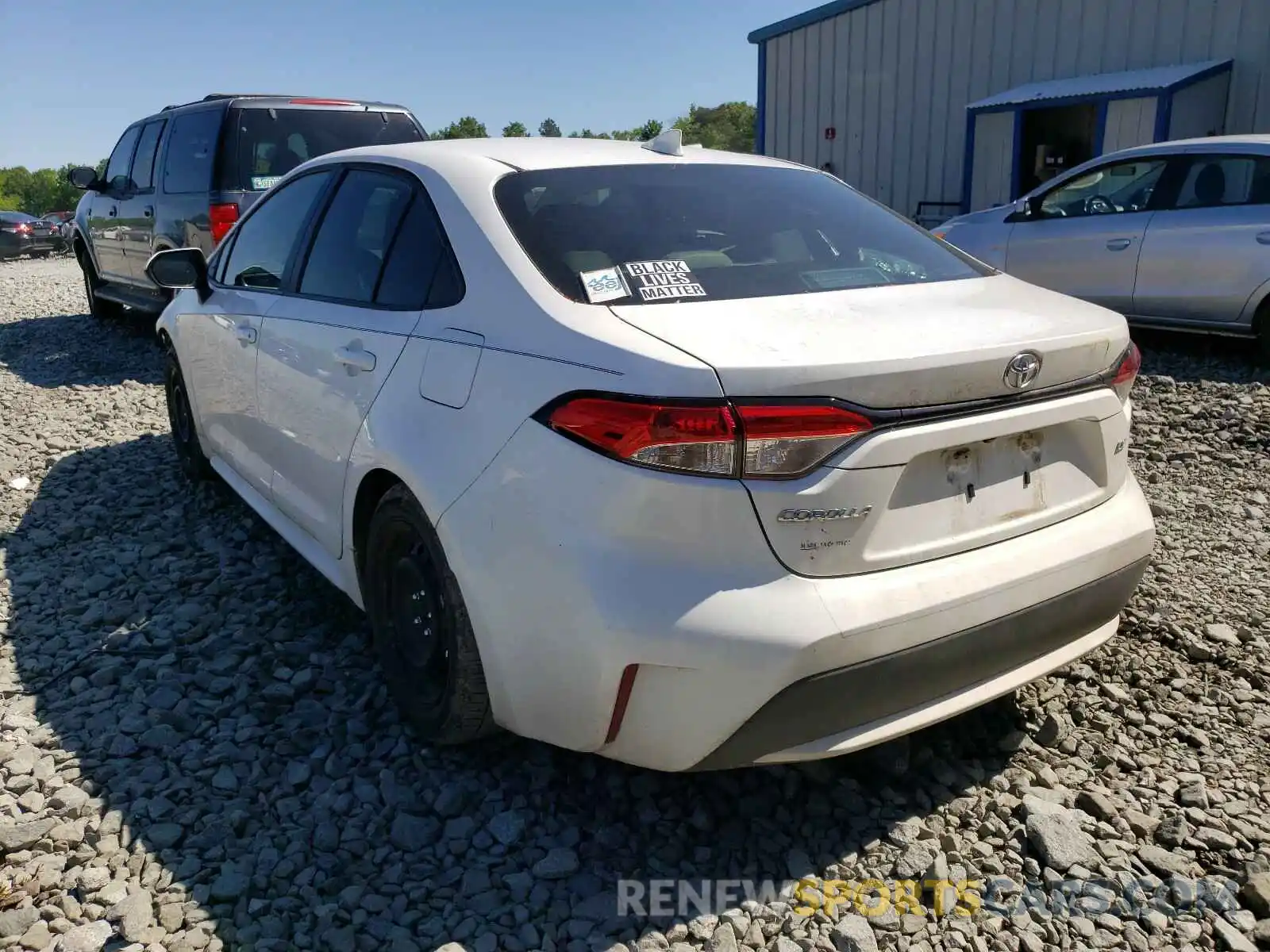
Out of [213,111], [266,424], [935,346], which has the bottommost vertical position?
[266,424]

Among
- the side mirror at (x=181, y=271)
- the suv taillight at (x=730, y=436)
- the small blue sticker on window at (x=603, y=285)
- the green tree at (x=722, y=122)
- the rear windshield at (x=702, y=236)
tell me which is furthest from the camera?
the green tree at (x=722, y=122)

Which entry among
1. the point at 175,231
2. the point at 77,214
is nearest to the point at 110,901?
the point at 175,231

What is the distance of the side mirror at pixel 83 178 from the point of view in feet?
32.5

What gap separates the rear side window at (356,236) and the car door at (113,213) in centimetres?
690

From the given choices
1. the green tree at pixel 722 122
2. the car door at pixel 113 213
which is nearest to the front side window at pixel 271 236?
the car door at pixel 113 213

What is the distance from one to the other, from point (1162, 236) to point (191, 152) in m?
7.23

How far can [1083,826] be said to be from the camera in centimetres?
254

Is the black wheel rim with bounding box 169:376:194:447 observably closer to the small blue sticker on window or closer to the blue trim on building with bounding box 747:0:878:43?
the small blue sticker on window

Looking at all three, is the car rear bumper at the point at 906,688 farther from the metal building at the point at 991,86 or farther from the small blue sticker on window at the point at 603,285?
the metal building at the point at 991,86

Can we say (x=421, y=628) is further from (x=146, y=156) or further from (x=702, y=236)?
(x=146, y=156)

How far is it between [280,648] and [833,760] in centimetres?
190

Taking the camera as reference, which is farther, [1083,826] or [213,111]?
[213,111]

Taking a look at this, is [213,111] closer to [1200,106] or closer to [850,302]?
[850,302]

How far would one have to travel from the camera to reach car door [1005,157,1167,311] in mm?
7484
